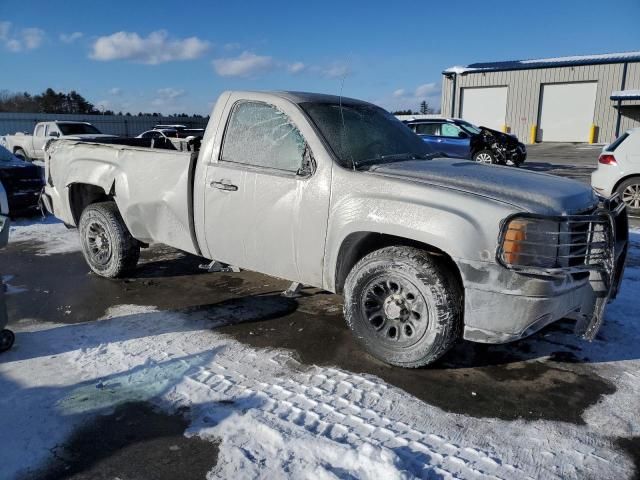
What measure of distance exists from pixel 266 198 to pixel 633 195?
8.29 m

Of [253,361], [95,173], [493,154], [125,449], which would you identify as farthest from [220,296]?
[493,154]

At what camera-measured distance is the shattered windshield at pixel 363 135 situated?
12.8 ft

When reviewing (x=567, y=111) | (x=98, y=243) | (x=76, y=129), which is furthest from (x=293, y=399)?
(x=567, y=111)

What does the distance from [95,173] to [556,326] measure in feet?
15.5

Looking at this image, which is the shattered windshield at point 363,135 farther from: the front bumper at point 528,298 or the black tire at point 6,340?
the black tire at point 6,340

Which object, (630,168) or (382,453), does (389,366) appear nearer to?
(382,453)

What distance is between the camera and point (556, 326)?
4.37 m

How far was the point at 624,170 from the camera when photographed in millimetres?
9164

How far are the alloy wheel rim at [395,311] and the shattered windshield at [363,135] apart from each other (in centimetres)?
93

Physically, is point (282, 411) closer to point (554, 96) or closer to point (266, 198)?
point (266, 198)

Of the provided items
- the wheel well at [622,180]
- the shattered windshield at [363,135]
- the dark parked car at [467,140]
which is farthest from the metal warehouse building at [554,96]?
the shattered windshield at [363,135]

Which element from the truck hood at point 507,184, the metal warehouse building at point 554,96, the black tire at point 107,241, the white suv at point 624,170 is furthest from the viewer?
the metal warehouse building at point 554,96

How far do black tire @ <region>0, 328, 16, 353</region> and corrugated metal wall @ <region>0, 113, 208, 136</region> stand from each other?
30.9 metres

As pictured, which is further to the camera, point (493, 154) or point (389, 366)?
point (493, 154)
